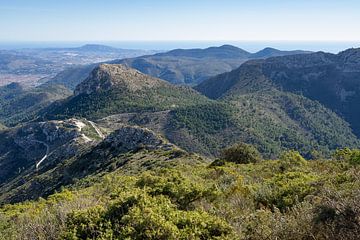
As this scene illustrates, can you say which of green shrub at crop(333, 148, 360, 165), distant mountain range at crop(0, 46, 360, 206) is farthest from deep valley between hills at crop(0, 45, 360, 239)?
distant mountain range at crop(0, 46, 360, 206)

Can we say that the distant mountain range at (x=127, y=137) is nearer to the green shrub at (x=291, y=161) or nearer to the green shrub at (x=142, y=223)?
the green shrub at (x=291, y=161)

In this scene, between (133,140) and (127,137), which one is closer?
(133,140)

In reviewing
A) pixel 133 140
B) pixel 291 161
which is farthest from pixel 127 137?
pixel 291 161

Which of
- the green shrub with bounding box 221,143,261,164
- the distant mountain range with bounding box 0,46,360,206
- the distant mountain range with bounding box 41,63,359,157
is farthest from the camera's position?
the distant mountain range with bounding box 41,63,359,157

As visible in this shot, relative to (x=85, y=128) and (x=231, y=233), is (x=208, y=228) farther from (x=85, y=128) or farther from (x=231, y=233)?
(x=85, y=128)

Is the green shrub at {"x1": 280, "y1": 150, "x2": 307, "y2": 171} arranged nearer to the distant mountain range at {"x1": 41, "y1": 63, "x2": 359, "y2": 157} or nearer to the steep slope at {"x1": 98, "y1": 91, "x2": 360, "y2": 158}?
the steep slope at {"x1": 98, "y1": 91, "x2": 360, "y2": 158}

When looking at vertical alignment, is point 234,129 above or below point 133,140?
below

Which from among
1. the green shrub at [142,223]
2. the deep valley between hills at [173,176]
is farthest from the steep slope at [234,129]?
the green shrub at [142,223]

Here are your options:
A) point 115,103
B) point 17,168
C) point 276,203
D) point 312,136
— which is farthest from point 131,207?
point 312,136

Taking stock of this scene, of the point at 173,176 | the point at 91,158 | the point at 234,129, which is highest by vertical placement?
the point at 173,176

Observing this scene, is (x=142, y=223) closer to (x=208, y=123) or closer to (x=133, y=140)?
(x=133, y=140)

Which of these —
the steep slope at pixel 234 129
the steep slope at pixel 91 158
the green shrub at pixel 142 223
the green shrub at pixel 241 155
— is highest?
the green shrub at pixel 142 223
